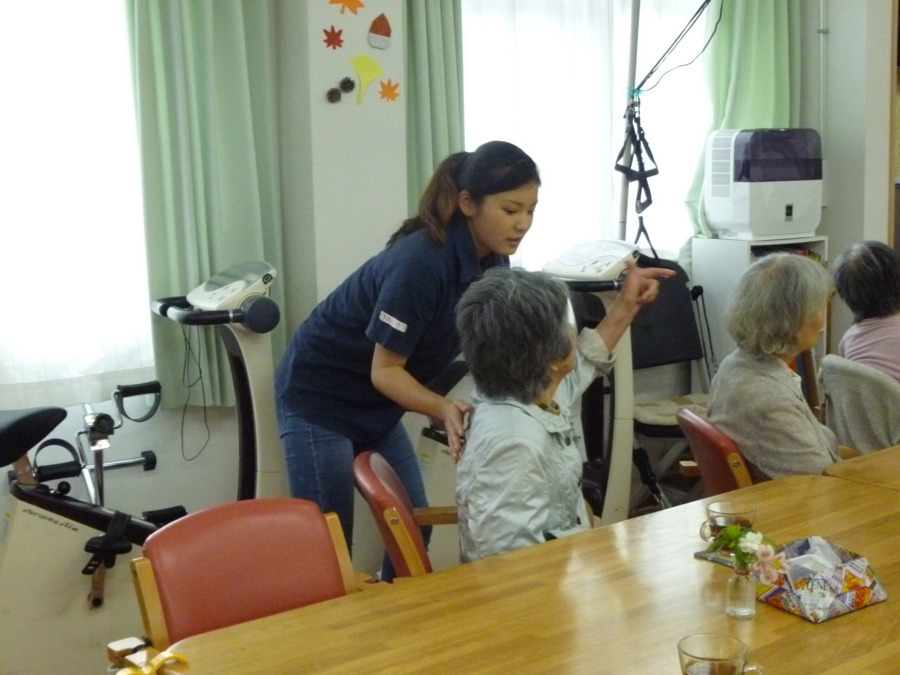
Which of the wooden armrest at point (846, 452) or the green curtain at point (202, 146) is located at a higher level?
the green curtain at point (202, 146)

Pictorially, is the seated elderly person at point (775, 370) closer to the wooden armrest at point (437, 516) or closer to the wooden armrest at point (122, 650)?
the wooden armrest at point (437, 516)

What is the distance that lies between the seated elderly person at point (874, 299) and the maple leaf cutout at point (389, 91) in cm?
150

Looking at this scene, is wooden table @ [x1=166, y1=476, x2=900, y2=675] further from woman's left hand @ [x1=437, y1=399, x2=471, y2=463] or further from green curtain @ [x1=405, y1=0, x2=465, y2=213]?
green curtain @ [x1=405, y1=0, x2=465, y2=213]

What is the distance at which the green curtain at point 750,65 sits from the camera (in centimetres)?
453

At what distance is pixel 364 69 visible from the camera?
3.35 m

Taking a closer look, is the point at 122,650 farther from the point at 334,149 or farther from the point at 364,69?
the point at 364,69

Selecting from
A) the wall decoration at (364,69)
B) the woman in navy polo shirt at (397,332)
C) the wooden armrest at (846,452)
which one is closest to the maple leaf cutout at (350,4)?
the wall decoration at (364,69)

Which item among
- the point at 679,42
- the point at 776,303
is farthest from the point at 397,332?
the point at 679,42

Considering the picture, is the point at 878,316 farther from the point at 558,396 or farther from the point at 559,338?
the point at 559,338

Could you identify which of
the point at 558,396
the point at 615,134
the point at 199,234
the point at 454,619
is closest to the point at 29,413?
the point at 199,234

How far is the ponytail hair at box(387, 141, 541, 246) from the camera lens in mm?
2350

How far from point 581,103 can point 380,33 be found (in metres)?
1.14

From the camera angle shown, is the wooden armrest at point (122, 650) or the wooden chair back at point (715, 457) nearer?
the wooden armrest at point (122, 650)

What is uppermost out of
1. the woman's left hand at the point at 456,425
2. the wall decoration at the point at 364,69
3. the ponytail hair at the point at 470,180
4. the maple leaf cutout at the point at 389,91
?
the wall decoration at the point at 364,69
